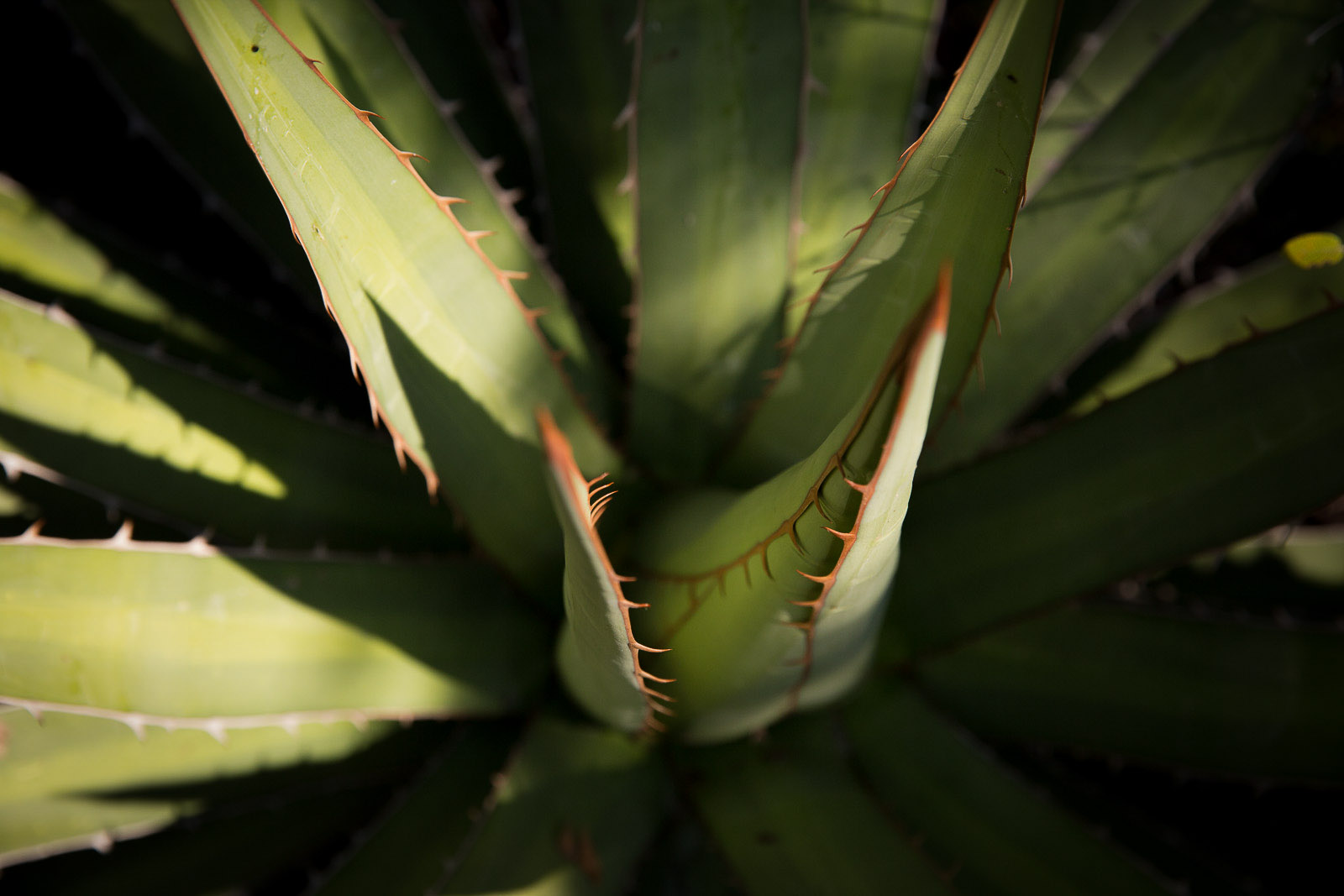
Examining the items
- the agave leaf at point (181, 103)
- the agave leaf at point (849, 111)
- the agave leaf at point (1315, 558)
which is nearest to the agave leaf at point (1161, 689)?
the agave leaf at point (1315, 558)

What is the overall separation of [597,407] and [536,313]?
0.24 metres

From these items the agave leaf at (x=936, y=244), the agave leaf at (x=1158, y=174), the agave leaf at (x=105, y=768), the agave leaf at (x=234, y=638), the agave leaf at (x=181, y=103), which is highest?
the agave leaf at (x=181, y=103)

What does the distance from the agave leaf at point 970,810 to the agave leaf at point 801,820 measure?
0.05m

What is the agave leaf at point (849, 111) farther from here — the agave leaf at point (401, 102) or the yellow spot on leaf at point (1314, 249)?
the yellow spot on leaf at point (1314, 249)

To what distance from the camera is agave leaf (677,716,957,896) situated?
0.87m

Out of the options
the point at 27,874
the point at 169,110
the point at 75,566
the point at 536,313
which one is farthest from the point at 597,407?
the point at 27,874

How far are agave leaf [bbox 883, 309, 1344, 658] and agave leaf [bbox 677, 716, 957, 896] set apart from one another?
8.2 inches

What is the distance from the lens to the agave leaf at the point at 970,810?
0.93 m

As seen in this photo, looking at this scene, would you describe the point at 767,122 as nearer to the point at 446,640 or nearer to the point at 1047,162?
the point at 1047,162

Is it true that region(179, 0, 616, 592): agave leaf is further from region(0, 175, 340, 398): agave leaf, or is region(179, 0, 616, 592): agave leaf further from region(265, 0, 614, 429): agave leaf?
region(0, 175, 340, 398): agave leaf

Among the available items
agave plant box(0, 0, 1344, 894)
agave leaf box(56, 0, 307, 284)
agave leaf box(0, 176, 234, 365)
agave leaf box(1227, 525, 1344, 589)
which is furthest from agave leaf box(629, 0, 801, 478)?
agave leaf box(1227, 525, 1344, 589)

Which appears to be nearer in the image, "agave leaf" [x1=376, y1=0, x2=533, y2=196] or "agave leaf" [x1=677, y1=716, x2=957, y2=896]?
"agave leaf" [x1=677, y1=716, x2=957, y2=896]

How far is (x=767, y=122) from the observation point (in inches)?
36.9

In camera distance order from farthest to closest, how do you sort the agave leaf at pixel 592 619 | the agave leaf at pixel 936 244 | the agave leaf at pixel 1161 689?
the agave leaf at pixel 1161 689
the agave leaf at pixel 936 244
the agave leaf at pixel 592 619
